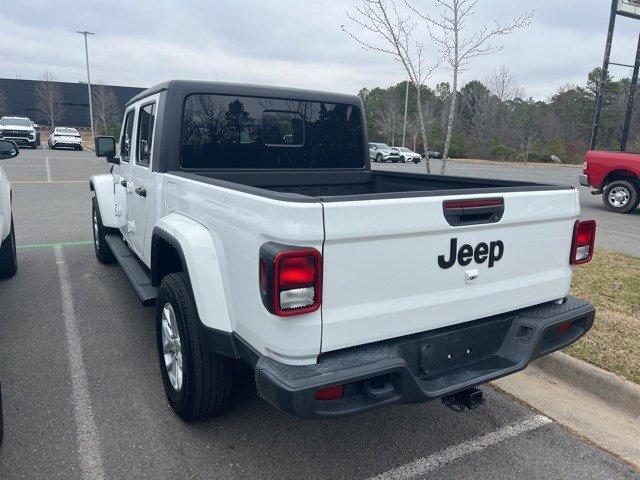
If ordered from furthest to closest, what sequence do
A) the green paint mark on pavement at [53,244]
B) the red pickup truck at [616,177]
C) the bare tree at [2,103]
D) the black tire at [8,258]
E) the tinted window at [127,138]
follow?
the bare tree at [2,103], the red pickup truck at [616,177], the green paint mark on pavement at [53,244], the black tire at [8,258], the tinted window at [127,138]

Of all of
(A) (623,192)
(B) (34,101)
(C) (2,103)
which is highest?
(B) (34,101)

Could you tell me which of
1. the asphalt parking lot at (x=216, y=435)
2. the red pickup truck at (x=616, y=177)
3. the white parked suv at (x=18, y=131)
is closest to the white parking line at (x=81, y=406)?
the asphalt parking lot at (x=216, y=435)

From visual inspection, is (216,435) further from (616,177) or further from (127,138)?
(616,177)

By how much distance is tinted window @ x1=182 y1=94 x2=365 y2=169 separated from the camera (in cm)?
371

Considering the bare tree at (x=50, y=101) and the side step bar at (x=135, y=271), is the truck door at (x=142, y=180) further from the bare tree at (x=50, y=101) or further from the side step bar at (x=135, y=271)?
the bare tree at (x=50, y=101)

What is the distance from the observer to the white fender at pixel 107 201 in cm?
551

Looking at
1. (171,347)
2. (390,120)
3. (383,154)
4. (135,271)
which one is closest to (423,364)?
(171,347)

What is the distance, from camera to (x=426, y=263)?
2.36 m

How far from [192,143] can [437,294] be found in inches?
85.8

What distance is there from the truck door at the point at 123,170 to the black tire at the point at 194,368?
220 cm

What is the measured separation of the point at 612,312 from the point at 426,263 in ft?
10.2

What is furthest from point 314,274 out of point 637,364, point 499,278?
point 637,364

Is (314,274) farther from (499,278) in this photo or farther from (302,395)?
(499,278)

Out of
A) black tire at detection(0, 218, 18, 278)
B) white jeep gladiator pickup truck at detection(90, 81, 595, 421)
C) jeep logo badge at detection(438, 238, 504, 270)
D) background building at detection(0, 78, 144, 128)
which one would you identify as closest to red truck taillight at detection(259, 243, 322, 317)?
white jeep gladiator pickup truck at detection(90, 81, 595, 421)
